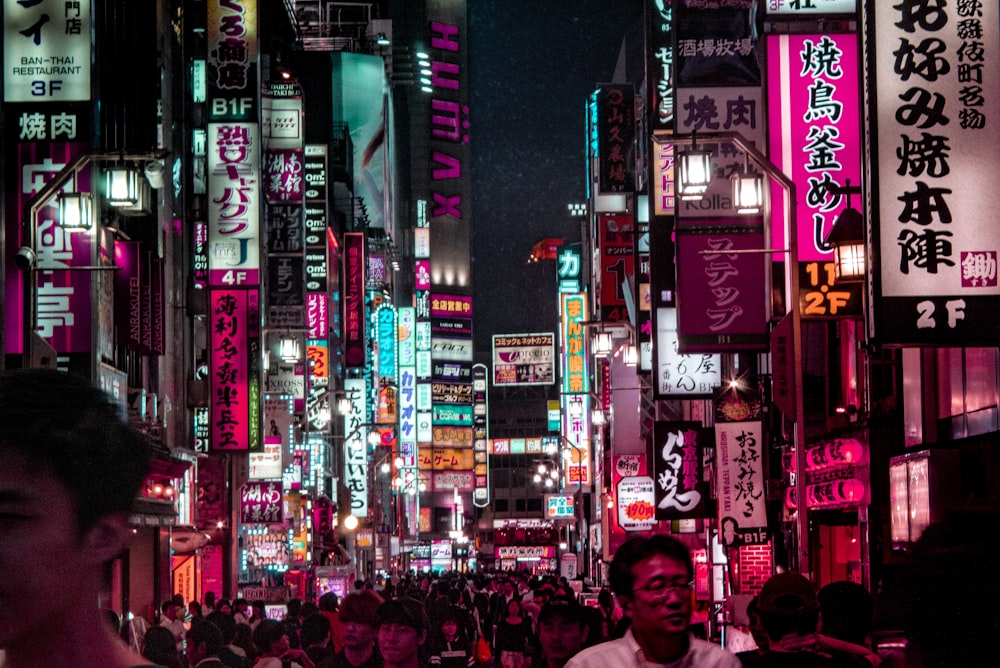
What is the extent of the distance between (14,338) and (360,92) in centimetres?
6874

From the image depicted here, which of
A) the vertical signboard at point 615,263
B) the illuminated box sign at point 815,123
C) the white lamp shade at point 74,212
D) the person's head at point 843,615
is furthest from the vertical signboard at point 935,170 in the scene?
the vertical signboard at point 615,263

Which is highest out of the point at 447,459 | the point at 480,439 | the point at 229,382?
the point at 229,382

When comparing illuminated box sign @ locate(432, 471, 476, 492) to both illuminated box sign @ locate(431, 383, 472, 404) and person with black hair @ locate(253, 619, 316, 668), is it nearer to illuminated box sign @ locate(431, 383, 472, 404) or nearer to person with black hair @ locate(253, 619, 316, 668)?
illuminated box sign @ locate(431, 383, 472, 404)

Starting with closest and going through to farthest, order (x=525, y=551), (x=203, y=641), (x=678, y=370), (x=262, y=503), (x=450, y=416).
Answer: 1. (x=203, y=641)
2. (x=678, y=370)
3. (x=262, y=503)
4. (x=525, y=551)
5. (x=450, y=416)

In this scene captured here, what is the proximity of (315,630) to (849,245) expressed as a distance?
900cm

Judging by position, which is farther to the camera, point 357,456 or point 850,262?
point 357,456

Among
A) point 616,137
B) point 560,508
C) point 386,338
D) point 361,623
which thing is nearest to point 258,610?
point 361,623

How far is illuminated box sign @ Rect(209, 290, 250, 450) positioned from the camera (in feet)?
101

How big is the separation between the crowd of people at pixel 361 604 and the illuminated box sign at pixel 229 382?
Answer: 16.0m

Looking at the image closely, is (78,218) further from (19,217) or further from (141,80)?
(141,80)

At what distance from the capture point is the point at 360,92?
87.7 meters

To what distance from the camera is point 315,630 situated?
37.0 ft

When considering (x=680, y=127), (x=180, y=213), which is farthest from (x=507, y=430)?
(x=680, y=127)

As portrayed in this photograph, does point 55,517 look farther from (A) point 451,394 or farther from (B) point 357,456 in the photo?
(A) point 451,394
